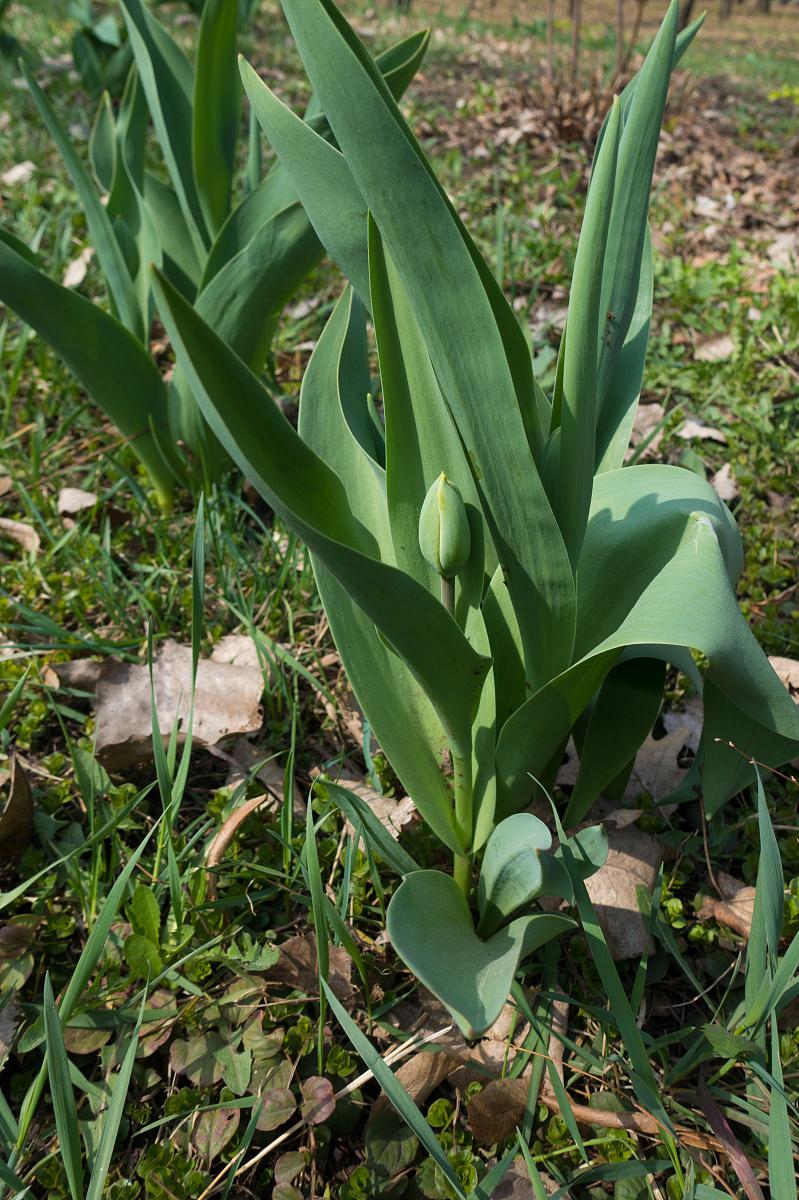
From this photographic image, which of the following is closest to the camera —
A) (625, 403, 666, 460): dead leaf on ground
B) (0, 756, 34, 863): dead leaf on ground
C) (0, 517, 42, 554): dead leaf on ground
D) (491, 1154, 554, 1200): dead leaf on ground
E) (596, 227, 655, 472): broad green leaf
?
(491, 1154, 554, 1200): dead leaf on ground

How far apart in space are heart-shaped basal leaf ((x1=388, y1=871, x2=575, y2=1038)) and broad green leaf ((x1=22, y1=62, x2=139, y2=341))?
57.4 inches

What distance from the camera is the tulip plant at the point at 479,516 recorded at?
792mm

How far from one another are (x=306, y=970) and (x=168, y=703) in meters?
0.53

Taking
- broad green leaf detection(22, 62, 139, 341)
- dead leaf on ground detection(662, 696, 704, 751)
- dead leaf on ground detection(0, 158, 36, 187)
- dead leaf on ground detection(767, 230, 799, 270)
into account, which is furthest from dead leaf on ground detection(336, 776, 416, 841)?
dead leaf on ground detection(0, 158, 36, 187)

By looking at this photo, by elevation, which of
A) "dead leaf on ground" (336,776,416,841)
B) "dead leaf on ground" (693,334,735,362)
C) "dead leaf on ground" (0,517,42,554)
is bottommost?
"dead leaf on ground" (336,776,416,841)

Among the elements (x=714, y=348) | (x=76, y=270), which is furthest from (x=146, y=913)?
(x=76, y=270)

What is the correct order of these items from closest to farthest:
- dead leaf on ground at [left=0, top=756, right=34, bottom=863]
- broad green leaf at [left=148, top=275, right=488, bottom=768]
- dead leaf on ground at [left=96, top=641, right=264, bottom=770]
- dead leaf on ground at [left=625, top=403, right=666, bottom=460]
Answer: broad green leaf at [left=148, top=275, right=488, bottom=768], dead leaf on ground at [left=0, top=756, right=34, bottom=863], dead leaf on ground at [left=96, top=641, right=264, bottom=770], dead leaf on ground at [left=625, top=403, right=666, bottom=460]

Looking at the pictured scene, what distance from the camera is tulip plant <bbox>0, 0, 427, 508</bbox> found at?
1.64 metres

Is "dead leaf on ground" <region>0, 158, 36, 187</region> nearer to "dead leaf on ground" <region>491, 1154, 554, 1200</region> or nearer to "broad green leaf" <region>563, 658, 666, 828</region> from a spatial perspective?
"broad green leaf" <region>563, 658, 666, 828</region>

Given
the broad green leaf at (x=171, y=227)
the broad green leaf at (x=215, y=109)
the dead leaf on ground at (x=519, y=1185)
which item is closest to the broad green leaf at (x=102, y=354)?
the broad green leaf at (x=171, y=227)

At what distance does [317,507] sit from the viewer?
93 centimetres

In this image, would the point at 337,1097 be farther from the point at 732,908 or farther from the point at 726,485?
the point at 726,485

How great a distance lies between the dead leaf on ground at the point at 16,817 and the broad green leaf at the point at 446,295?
2.66ft

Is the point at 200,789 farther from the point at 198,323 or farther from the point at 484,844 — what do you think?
the point at 198,323
